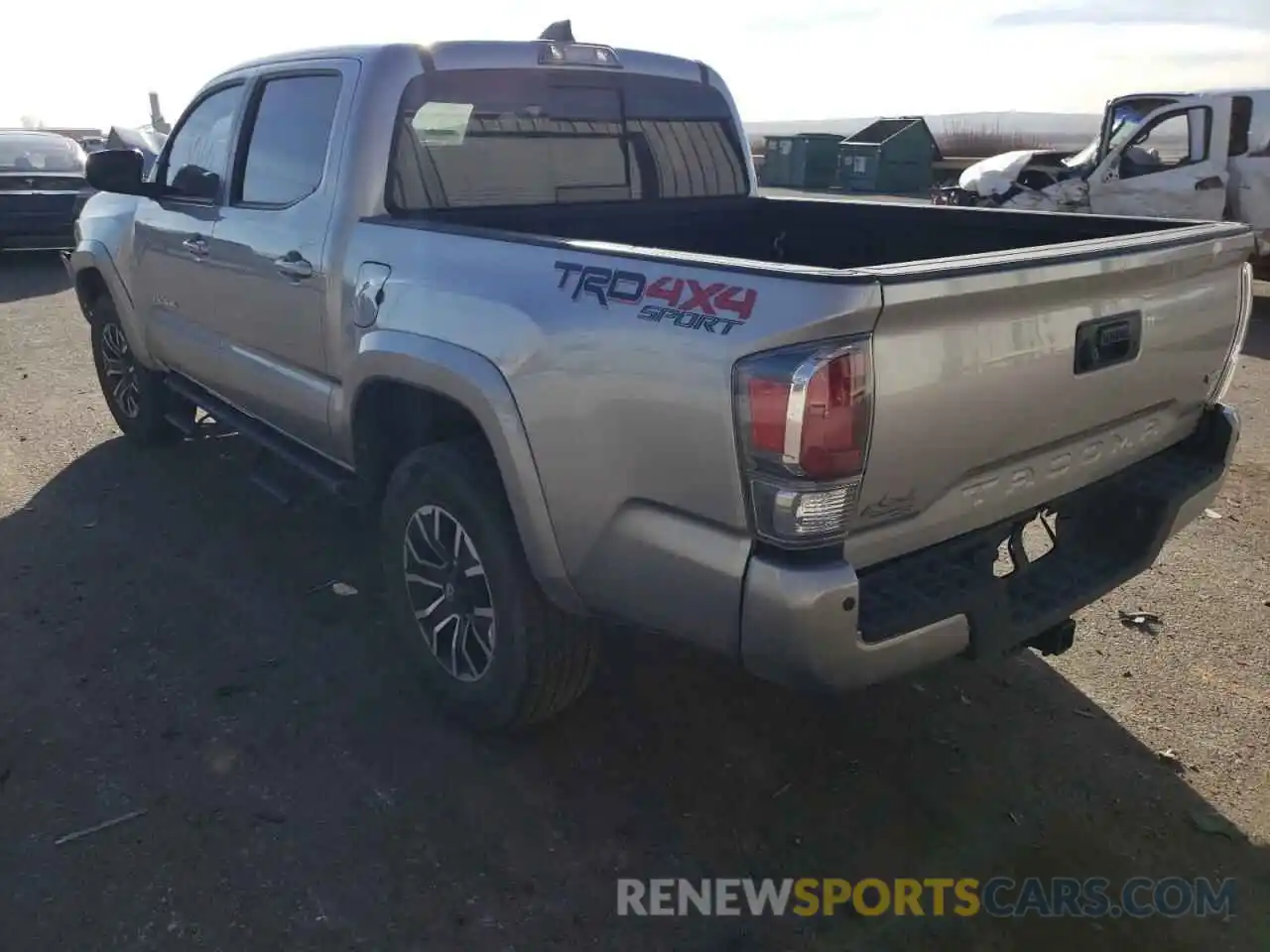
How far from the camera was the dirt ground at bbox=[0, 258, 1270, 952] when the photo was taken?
251cm

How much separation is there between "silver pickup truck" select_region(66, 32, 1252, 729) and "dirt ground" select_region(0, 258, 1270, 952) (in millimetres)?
377

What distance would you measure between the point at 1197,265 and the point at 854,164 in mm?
24595

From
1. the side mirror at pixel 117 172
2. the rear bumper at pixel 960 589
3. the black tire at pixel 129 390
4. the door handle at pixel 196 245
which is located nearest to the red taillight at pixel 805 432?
the rear bumper at pixel 960 589

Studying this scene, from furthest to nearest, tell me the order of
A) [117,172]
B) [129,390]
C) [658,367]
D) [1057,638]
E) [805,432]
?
[129,390], [117,172], [1057,638], [658,367], [805,432]

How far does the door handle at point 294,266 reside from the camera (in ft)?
11.6

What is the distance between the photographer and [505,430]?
2.67 metres

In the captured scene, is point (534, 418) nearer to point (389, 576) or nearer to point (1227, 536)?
point (389, 576)

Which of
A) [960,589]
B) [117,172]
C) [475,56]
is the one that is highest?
[475,56]

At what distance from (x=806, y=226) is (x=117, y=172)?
3018mm

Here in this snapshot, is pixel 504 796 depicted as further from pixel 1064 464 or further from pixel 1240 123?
pixel 1240 123

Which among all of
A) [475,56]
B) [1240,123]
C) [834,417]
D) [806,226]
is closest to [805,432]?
[834,417]

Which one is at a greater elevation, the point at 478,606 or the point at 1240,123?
the point at 1240,123

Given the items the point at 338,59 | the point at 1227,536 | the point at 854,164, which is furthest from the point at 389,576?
the point at 854,164

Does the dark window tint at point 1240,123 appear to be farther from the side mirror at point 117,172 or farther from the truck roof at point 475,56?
the side mirror at point 117,172
